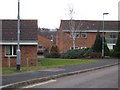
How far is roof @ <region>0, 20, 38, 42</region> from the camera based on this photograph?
38.3 meters

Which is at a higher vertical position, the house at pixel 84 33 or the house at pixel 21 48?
the house at pixel 84 33

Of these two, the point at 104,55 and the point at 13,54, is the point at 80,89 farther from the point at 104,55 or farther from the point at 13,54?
the point at 104,55

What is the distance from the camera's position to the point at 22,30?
40.8m

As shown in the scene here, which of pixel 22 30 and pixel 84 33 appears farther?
pixel 84 33

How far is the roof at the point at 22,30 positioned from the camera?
38.3 metres

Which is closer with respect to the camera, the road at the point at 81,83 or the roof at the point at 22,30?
the road at the point at 81,83

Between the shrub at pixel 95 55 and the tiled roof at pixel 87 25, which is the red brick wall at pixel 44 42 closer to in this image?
the tiled roof at pixel 87 25

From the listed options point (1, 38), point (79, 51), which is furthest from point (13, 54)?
point (79, 51)

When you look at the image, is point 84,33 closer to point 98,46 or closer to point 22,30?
point 98,46

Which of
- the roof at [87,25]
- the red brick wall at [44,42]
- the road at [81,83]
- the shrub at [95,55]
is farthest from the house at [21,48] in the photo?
the red brick wall at [44,42]

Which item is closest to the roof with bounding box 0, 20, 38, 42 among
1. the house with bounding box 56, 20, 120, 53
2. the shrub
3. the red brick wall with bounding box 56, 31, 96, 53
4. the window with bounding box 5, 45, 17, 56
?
the window with bounding box 5, 45, 17, 56

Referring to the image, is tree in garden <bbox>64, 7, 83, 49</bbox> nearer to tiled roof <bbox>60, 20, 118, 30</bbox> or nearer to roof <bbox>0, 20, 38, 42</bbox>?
tiled roof <bbox>60, 20, 118, 30</bbox>

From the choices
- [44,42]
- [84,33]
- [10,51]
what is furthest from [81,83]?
[44,42]


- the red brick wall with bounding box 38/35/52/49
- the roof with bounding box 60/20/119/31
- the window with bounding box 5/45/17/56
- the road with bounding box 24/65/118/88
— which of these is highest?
the roof with bounding box 60/20/119/31
